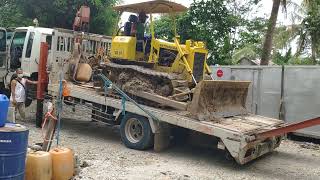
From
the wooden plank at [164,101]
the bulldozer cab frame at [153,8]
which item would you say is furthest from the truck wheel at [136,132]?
the bulldozer cab frame at [153,8]

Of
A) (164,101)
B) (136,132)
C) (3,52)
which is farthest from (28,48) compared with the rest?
(164,101)

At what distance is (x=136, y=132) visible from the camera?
1062 cm

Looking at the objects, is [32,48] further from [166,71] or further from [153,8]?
[166,71]

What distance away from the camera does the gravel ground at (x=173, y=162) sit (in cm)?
831

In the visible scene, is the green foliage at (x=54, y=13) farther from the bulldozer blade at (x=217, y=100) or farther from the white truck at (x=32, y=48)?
the bulldozer blade at (x=217, y=100)

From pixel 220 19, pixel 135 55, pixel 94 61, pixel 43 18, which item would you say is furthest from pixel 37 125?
pixel 220 19

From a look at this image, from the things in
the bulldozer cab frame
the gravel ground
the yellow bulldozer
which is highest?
the bulldozer cab frame

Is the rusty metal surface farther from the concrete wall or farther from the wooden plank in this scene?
the concrete wall

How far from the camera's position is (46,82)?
486 inches

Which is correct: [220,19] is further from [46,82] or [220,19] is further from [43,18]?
[46,82]

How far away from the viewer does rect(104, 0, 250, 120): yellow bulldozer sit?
10.0 metres

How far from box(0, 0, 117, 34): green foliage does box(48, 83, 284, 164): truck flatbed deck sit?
9130 mm

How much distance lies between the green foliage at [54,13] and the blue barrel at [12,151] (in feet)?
48.1

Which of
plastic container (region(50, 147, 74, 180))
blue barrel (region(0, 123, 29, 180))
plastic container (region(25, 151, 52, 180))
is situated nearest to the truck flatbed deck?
plastic container (region(50, 147, 74, 180))
